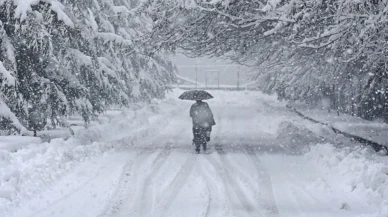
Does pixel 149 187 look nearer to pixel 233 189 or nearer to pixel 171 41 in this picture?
pixel 233 189

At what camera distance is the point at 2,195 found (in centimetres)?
788

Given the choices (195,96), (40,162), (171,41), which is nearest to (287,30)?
(171,41)

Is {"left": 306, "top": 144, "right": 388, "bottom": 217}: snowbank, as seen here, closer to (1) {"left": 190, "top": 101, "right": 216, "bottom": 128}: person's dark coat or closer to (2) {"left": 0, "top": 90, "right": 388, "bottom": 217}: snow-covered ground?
(2) {"left": 0, "top": 90, "right": 388, "bottom": 217}: snow-covered ground

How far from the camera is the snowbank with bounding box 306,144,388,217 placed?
8258mm

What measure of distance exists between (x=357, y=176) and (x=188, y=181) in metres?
3.29

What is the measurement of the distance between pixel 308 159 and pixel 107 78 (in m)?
8.08

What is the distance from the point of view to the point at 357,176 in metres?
→ 9.40

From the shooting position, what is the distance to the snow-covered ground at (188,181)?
25.9ft

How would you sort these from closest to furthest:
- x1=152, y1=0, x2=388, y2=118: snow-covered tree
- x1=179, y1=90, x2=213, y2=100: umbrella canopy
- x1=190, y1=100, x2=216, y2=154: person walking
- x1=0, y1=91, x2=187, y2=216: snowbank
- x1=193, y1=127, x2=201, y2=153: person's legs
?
x1=0, y1=91, x2=187, y2=216: snowbank
x1=152, y1=0, x2=388, y2=118: snow-covered tree
x1=193, y1=127, x2=201, y2=153: person's legs
x1=190, y1=100, x2=216, y2=154: person walking
x1=179, y1=90, x2=213, y2=100: umbrella canopy

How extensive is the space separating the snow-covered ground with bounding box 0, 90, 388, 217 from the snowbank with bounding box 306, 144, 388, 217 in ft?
0.06

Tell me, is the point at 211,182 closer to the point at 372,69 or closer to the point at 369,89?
the point at 372,69

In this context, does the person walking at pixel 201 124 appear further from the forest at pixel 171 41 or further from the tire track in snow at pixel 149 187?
the forest at pixel 171 41

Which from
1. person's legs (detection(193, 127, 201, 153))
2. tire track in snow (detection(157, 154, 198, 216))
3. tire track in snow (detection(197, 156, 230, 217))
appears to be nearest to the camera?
tire track in snow (detection(197, 156, 230, 217))

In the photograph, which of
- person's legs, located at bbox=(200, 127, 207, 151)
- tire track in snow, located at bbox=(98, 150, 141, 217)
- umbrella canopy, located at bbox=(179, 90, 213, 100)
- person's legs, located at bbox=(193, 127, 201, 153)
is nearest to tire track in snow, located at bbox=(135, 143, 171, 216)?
tire track in snow, located at bbox=(98, 150, 141, 217)
